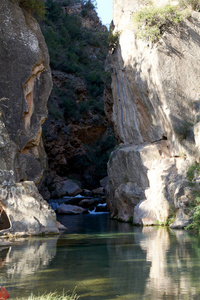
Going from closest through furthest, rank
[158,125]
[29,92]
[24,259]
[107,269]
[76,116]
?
1. [107,269]
2. [24,259]
3. [29,92]
4. [158,125]
5. [76,116]

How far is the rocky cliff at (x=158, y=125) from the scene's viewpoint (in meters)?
18.7

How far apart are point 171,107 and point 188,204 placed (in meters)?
6.28

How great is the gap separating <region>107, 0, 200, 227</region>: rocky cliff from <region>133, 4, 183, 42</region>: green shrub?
45cm

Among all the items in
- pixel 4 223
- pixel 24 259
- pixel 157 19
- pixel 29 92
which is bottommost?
pixel 24 259

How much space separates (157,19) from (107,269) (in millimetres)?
17003

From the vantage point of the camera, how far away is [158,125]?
22.5 meters

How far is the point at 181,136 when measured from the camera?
1995cm

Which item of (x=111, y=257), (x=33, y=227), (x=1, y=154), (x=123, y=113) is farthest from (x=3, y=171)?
(x=123, y=113)

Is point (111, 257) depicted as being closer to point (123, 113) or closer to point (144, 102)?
point (144, 102)

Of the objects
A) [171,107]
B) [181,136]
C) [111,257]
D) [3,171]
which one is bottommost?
[111,257]

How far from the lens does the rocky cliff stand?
61.5 ft

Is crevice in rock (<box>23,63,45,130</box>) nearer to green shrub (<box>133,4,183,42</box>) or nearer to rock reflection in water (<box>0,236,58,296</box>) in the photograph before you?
green shrub (<box>133,4,183,42</box>)

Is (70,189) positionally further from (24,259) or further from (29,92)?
(24,259)

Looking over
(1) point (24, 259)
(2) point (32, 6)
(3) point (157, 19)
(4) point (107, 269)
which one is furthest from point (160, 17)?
(4) point (107, 269)
